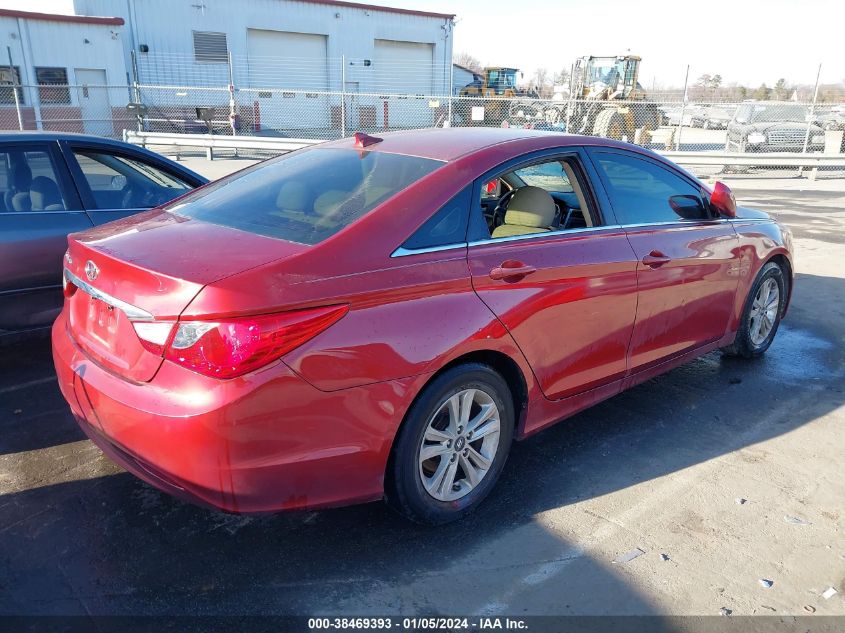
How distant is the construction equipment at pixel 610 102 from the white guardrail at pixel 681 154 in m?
1.85

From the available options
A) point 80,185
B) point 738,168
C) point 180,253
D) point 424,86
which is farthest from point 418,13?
point 180,253

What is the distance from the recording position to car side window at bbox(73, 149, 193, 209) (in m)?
4.79

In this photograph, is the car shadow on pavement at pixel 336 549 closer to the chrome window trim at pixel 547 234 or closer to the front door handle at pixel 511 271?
the front door handle at pixel 511 271

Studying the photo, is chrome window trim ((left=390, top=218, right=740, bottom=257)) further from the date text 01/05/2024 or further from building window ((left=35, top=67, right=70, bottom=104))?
building window ((left=35, top=67, right=70, bottom=104))

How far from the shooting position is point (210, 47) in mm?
29453

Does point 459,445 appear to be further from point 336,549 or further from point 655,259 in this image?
point 655,259

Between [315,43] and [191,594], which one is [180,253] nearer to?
[191,594]

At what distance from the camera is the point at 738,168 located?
19547mm

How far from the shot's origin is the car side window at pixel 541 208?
3.38 meters

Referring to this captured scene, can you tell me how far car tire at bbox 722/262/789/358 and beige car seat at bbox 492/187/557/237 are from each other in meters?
2.00

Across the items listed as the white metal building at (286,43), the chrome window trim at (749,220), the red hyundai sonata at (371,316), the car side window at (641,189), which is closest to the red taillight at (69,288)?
the red hyundai sonata at (371,316)

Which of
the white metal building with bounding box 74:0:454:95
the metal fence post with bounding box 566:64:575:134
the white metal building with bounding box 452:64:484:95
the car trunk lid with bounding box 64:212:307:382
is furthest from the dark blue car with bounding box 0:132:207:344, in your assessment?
the white metal building with bounding box 452:64:484:95

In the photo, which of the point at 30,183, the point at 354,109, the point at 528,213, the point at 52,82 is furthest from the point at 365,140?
the point at 354,109

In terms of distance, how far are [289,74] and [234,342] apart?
104 feet
